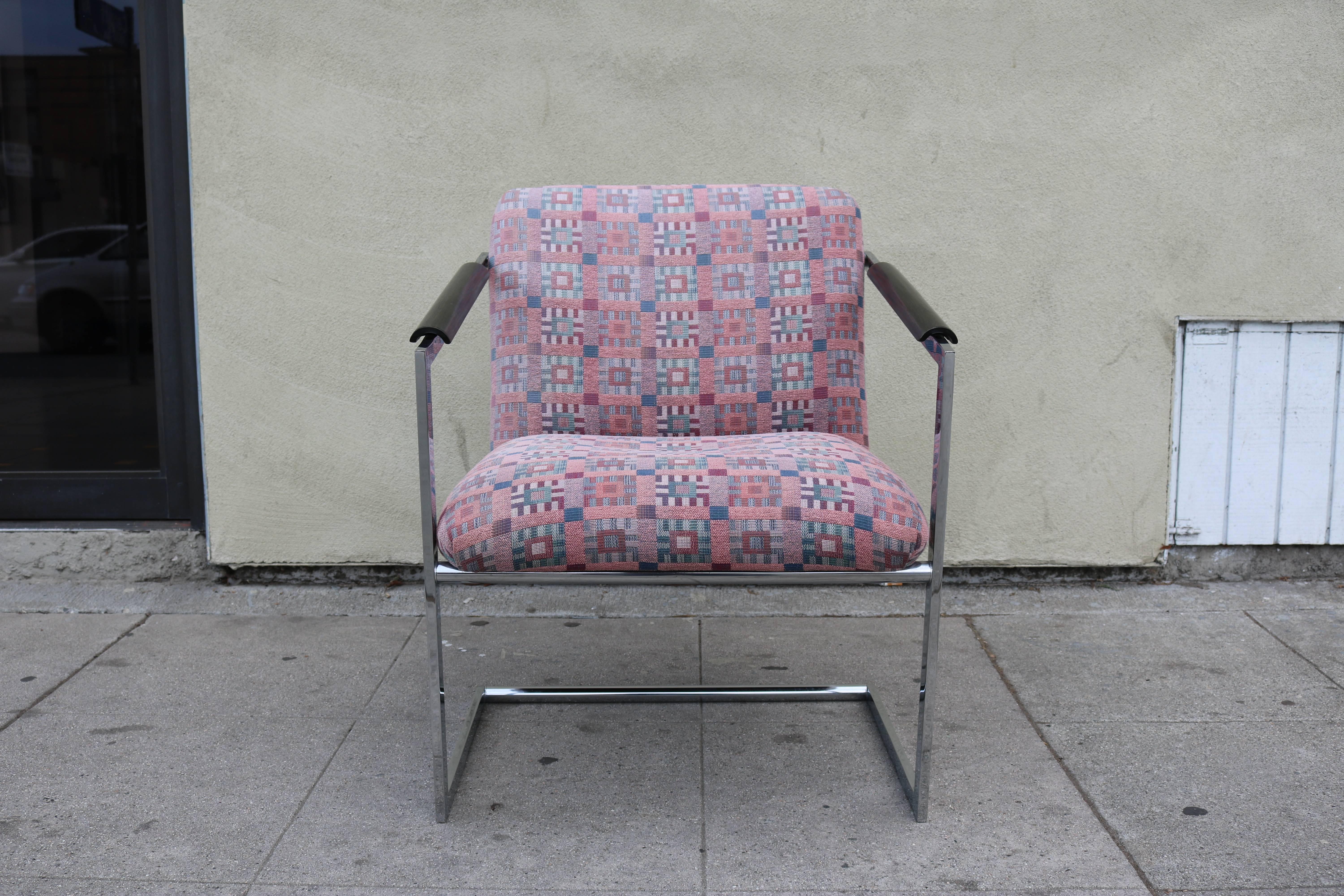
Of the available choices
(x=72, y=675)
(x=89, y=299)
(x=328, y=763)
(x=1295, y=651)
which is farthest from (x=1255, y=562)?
(x=89, y=299)

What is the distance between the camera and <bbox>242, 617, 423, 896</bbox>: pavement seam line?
1.60 meters

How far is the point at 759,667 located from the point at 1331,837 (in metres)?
1.07

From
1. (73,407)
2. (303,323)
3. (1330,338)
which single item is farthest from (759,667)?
(73,407)

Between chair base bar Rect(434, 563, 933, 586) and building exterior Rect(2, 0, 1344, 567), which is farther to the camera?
building exterior Rect(2, 0, 1344, 567)

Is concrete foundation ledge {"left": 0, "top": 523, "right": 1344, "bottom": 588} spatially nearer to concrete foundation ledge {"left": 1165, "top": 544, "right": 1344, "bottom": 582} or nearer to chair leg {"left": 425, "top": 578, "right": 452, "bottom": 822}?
concrete foundation ledge {"left": 1165, "top": 544, "right": 1344, "bottom": 582}

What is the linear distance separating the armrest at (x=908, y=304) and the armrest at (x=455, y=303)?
703 millimetres

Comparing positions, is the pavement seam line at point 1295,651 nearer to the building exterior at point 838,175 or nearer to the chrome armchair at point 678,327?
the building exterior at point 838,175

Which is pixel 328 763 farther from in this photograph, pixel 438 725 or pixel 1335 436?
pixel 1335 436

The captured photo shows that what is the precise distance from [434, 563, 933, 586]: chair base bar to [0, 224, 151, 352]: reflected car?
5.49 ft

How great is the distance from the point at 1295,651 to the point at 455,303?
1.91 meters

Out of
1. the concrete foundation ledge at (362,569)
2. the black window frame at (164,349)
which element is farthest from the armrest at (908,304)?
the black window frame at (164,349)

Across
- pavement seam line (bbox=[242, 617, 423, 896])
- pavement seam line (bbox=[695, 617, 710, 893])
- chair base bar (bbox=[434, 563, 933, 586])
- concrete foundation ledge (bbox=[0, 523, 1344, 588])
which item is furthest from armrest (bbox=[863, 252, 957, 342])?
pavement seam line (bbox=[242, 617, 423, 896])

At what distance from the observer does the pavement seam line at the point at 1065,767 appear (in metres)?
1.60

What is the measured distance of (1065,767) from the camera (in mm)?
1906
